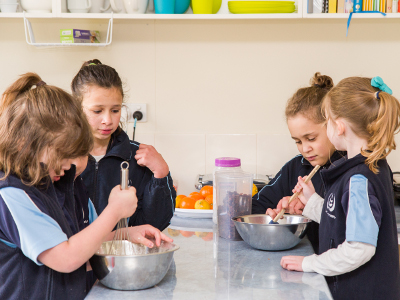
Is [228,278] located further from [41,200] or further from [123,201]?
[41,200]

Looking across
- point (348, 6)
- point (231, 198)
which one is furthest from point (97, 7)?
point (231, 198)

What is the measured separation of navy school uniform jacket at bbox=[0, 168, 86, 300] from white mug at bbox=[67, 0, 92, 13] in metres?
1.28

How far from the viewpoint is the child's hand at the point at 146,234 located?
1.06 meters

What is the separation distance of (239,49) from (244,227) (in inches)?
51.1

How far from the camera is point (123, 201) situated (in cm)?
95

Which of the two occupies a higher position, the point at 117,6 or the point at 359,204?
the point at 117,6

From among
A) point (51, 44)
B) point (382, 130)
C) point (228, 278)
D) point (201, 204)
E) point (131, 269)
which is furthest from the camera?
point (51, 44)

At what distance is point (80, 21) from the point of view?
7.41 ft

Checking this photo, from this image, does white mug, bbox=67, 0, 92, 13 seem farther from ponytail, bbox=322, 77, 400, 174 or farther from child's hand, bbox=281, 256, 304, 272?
child's hand, bbox=281, 256, 304, 272

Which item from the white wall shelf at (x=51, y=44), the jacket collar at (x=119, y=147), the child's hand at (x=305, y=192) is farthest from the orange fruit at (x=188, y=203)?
the white wall shelf at (x=51, y=44)

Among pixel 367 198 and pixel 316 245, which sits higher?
pixel 367 198

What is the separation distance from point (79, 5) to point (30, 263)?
142cm

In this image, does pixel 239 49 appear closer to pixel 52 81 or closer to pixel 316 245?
pixel 52 81

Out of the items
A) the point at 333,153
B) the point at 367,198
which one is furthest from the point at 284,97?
the point at 367,198
